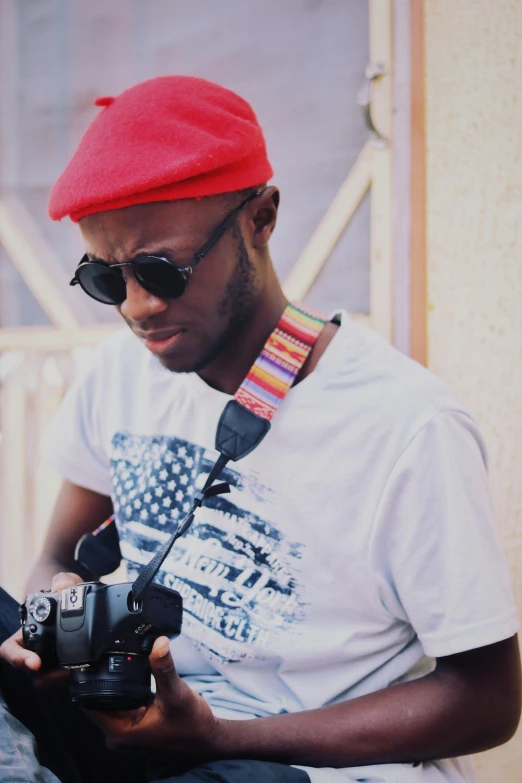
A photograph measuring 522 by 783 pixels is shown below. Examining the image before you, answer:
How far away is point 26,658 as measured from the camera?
1.30 metres

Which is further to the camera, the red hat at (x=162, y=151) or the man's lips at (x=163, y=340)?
the man's lips at (x=163, y=340)

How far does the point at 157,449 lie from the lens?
1.65 meters

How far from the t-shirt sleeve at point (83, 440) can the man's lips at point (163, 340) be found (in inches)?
13.5

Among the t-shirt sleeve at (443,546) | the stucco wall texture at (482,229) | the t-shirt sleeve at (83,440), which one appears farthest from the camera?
the stucco wall texture at (482,229)

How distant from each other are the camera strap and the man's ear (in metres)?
0.16

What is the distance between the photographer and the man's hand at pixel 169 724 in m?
1.22

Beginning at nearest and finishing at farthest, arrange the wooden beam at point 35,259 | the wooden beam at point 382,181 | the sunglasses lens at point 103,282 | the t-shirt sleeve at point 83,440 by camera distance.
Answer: the sunglasses lens at point 103,282 < the t-shirt sleeve at point 83,440 < the wooden beam at point 382,181 < the wooden beam at point 35,259


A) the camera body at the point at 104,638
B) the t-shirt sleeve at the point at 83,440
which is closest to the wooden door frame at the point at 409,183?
the t-shirt sleeve at the point at 83,440

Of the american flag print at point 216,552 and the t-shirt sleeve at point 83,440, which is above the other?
the t-shirt sleeve at point 83,440

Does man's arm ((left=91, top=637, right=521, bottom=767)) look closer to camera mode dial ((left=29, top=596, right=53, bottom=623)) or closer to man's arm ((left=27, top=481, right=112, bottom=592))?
camera mode dial ((left=29, top=596, right=53, bottom=623))

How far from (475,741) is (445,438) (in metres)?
0.50

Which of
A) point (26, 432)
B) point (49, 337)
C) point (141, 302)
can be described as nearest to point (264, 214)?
point (141, 302)

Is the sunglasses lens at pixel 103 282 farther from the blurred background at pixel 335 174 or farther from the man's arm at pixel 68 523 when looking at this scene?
the blurred background at pixel 335 174

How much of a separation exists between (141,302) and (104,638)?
0.60 metres
